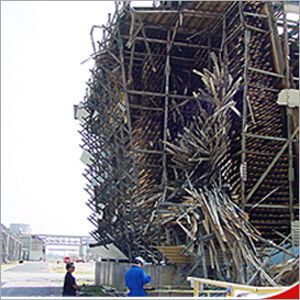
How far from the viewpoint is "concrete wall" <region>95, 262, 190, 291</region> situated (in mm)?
14422

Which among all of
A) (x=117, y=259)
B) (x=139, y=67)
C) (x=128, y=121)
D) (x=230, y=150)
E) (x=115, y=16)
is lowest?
(x=117, y=259)

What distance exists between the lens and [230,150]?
1648 cm

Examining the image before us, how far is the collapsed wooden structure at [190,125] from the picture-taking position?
15.7 meters

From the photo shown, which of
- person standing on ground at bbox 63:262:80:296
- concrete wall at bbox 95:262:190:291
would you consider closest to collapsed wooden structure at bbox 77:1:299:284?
concrete wall at bbox 95:262:190:291

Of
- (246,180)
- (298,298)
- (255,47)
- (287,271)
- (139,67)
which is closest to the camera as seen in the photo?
(298,298)

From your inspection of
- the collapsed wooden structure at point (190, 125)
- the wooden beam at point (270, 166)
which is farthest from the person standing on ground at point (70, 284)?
the wooden beam at point (270, 166)

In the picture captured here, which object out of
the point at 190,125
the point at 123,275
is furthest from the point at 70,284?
the point at 190,125

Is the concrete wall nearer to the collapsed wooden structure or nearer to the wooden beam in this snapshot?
the collapsed wooden structure

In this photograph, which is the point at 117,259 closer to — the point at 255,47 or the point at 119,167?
the point at 119,167

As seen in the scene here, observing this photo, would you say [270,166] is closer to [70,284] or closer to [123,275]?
[123,275]

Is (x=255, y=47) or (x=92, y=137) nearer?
(x=255, y=47)

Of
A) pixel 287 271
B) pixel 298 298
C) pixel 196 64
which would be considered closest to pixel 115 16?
pixel 196 64

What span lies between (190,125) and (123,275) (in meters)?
6.02

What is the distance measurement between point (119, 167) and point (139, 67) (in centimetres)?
457
